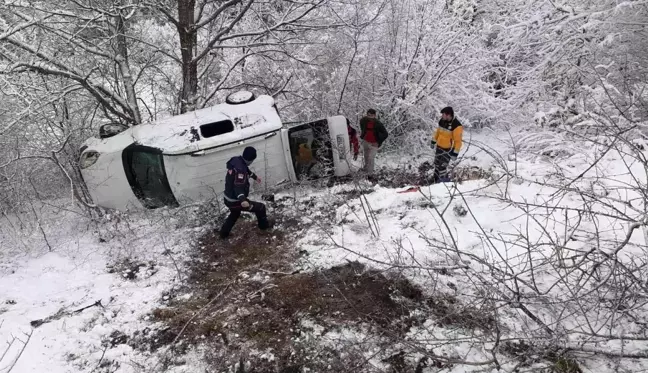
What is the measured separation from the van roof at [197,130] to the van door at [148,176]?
159mm

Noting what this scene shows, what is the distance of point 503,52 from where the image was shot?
31.3 feet

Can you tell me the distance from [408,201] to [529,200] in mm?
1584

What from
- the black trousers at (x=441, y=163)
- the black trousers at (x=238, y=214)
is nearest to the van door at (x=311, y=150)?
the black trousers at (x=238, y=214)

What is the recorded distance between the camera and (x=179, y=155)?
6.41 metres

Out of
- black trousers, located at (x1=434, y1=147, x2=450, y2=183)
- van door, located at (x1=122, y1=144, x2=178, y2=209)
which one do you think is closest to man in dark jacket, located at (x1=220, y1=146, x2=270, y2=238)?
van door, located at (x1=122, y1=144, x2=178, y2=209)

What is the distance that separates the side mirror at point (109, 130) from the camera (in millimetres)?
7203

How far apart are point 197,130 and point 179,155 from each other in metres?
0.49

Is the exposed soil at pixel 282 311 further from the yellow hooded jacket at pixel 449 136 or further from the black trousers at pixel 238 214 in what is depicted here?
the yellow hooded jacket at pixel 449 136

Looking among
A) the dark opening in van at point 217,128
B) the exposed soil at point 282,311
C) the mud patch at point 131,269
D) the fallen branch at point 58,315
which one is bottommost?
the exposed soil at point 282,311

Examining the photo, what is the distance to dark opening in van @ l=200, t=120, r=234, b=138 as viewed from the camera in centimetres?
664

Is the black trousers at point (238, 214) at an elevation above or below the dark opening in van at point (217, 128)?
below

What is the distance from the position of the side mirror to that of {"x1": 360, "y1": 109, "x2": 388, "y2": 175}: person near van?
4.41m

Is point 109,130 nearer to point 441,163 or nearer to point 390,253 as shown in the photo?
point 390,253

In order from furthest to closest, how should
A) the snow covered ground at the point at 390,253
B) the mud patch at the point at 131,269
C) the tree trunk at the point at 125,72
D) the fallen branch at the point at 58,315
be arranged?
the tree trunk at the point at 125,72 → the mud patch at the point at 131,269 → the fallen branch at the point at 58,315 → the snow covered ground at the point at 390,253
